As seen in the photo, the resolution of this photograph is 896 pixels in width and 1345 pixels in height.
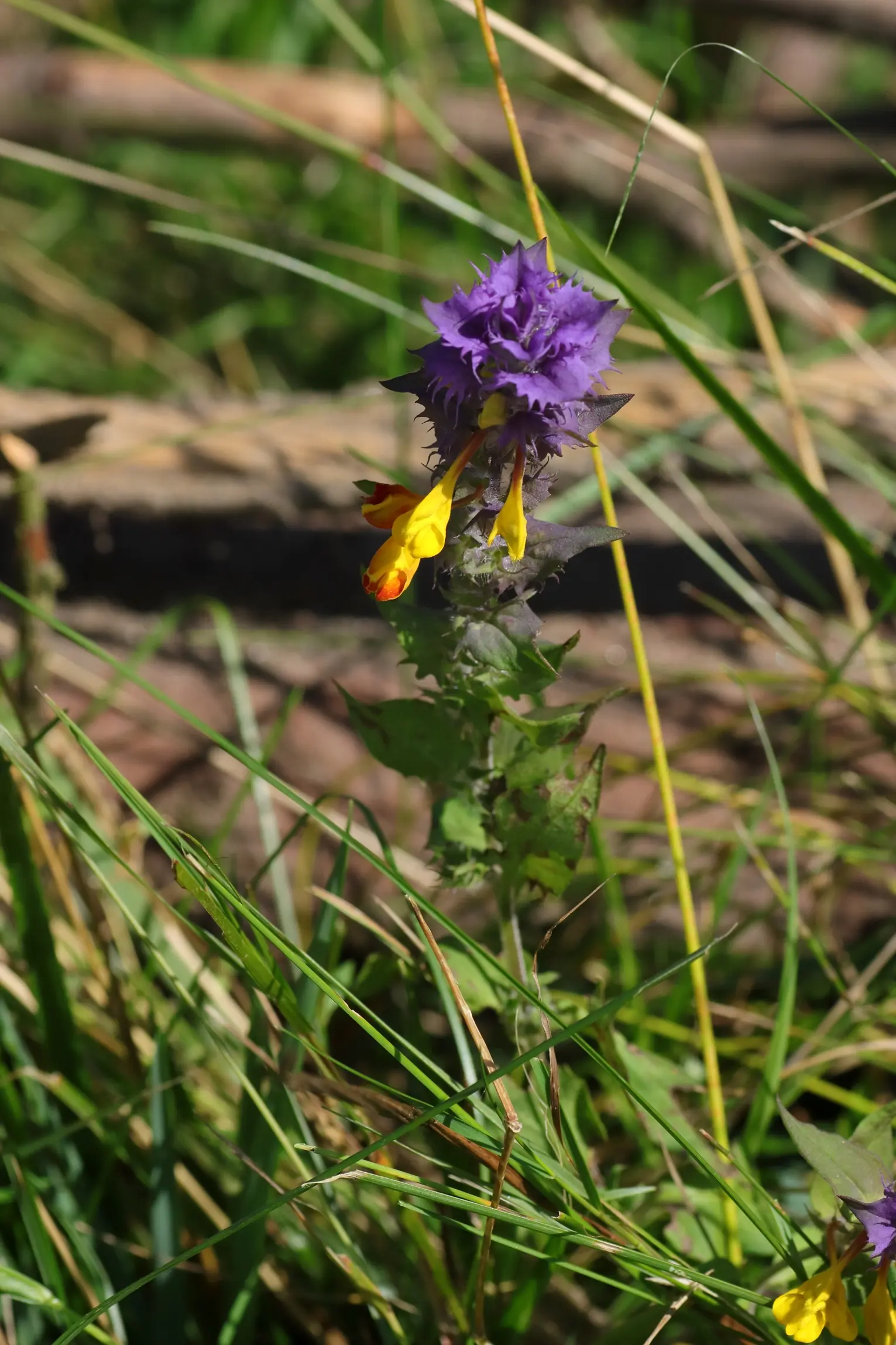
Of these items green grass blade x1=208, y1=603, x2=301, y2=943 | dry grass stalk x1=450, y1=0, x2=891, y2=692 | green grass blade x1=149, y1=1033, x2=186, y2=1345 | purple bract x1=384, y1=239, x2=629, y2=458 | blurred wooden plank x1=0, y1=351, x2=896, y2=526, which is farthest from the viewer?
blurred wooden plank x1=0, y1=351, x2=896, y2=526

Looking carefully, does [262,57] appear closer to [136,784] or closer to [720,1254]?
[136,784]

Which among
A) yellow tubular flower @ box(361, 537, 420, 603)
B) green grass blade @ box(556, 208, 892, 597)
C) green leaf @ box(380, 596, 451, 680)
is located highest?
green grass blade @ box(556, 208, 892, 597)

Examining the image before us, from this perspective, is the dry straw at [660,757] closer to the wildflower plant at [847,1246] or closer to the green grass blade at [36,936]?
the wildflower plant at [847,1246]

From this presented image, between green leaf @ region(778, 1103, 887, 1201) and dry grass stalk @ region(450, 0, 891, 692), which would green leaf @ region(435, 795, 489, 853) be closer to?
green leaf @ region(778, 1103, 887, 1201)

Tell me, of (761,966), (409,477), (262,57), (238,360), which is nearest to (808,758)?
(761,966)

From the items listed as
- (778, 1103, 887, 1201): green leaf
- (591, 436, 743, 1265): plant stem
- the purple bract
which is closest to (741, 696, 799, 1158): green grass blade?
(591, 436, 743, 1265): plant stem

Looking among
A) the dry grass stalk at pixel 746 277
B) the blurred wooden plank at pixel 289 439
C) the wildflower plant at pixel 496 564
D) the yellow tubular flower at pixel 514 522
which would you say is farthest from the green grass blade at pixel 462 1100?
the blurred wooden plank at pixel 289 439

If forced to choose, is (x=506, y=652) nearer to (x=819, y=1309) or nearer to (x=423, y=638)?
(x=423, y=638)

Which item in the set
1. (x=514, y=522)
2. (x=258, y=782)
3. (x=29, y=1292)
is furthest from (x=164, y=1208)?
(x=514, y=522)
